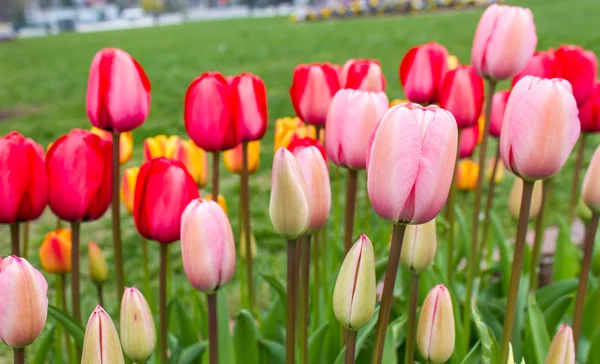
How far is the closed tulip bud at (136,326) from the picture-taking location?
1.12 m

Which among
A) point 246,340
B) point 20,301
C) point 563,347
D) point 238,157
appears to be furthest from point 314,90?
point 20,301

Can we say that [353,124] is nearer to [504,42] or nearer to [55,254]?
[504,42]

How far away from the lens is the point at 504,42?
1543 mm

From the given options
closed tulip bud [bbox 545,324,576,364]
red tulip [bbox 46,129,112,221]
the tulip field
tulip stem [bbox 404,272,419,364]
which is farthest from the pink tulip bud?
closed tulip bud [bbox 545,324,576,364]

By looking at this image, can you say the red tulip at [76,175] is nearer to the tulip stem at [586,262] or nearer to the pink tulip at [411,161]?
the pink tulip at [411,161]

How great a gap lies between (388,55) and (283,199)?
11662mm

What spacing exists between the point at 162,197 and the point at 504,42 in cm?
85

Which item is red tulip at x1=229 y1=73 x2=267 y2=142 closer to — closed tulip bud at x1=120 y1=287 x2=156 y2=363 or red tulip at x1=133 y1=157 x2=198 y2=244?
red tulip at x1=133 y1=157 x2=198 y2=244

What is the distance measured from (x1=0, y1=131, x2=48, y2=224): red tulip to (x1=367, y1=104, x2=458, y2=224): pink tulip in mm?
691

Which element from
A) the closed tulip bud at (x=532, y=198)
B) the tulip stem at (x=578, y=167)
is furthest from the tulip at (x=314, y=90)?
the tulip stem at (x=578, y=167)

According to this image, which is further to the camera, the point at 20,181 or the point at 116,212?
the point at 116,212

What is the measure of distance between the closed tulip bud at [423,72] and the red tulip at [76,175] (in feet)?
2.77

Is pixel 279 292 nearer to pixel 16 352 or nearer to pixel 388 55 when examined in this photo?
pixel 16 352

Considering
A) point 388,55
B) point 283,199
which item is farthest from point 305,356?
point 388,55
